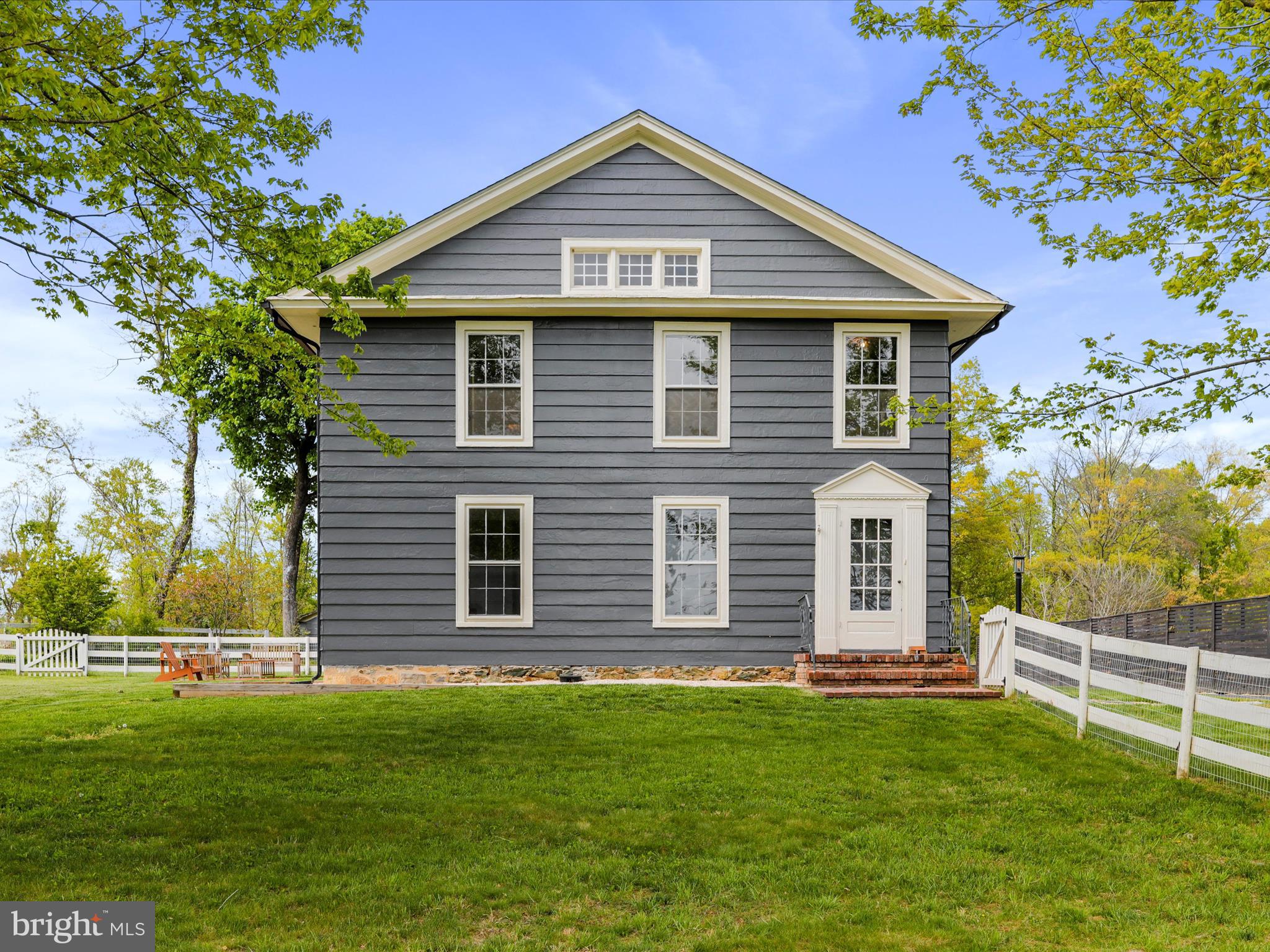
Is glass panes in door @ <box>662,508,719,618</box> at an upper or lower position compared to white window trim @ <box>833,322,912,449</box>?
lower

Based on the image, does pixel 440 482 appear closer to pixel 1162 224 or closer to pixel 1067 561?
pixel 1162 224

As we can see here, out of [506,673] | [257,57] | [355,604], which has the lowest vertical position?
[506,673]

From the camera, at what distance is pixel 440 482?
12.6 metres

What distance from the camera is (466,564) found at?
12.6m

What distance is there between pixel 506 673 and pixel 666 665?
2.30 meters

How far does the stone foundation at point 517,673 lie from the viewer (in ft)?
40.4

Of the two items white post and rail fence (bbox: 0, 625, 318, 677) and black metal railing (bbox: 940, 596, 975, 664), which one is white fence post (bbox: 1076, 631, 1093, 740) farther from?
white post and rail fence (bbox: 0, 625, 318, 677)

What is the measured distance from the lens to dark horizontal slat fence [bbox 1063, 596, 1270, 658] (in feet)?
54.9

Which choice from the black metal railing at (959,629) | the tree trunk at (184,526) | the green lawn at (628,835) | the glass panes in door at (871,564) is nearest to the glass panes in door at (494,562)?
the green lawn at (628,835)

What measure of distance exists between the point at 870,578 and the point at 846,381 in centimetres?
294

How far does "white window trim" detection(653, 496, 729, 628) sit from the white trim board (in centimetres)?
435

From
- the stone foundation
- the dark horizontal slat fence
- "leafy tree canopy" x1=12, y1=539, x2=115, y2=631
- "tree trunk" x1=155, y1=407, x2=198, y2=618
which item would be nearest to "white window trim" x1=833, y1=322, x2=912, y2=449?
the stone foundation

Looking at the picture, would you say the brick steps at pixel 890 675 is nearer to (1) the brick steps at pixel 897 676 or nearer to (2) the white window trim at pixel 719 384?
(1) the brick steps at pixel 897 676

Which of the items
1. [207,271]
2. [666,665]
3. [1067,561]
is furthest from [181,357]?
[1067,561]
